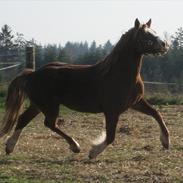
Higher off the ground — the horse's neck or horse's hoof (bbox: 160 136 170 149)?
the horse's neck

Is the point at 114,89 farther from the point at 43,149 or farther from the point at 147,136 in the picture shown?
the point at 147,136

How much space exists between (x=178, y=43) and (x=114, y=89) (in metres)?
38.8

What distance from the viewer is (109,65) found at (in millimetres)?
8039

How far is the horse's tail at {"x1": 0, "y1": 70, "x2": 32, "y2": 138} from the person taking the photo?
8836 mm

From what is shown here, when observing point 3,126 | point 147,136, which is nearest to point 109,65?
point 3,126

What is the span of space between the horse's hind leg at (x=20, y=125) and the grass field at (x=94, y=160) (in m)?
0.13

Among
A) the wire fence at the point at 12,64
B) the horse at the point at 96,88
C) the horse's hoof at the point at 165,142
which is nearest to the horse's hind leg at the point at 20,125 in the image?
the horse at the point at 96,88

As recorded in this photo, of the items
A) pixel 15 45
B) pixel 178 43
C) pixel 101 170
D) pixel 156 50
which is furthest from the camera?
pixel 178 43

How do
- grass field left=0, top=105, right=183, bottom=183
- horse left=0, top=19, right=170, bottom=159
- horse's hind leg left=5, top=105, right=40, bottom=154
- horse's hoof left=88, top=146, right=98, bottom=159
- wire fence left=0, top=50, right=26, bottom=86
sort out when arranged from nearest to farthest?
1. grass field left=0, top=105, right=183, bottom=183
2. horse's hoof left=88, top=146, right=98, bottom=159
3. horse left=0, top=19, right=170, bottom=159
4. horse's hind leg left=5, top=105, right=40, bottom=154
5. wire fence left=0, top=50, right=26, bottom=86

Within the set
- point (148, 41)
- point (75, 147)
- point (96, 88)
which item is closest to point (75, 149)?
point (75, 147)

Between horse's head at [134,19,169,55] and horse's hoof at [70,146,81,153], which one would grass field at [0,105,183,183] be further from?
horse's head at [134,19,169,55]

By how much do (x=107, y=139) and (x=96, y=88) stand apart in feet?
2.54

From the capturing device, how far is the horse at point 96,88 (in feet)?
25.8

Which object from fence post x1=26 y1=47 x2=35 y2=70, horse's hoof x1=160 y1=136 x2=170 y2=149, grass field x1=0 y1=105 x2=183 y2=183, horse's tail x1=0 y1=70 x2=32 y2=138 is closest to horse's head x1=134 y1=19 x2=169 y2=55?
horse's hoof x1=160 y1=136 x2=170 y2=149
